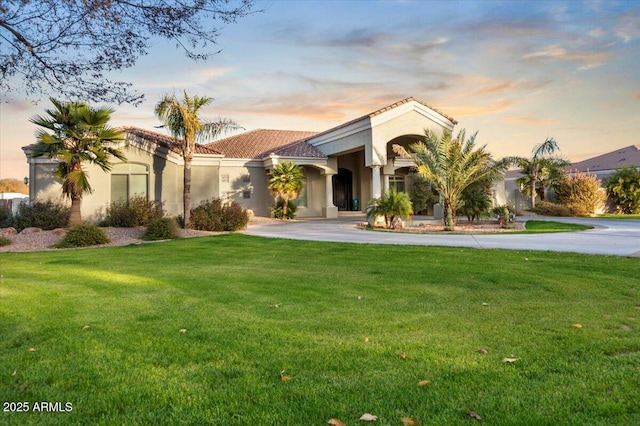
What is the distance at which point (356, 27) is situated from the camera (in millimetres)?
14000

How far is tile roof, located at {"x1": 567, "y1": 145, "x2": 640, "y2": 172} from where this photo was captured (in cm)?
3738

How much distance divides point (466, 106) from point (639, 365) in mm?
21240

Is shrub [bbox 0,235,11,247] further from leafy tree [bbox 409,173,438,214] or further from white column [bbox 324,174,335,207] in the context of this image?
leafy tree [bbox 409,173,438,214]

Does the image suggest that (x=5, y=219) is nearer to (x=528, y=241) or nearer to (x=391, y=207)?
(x=391, y=207)

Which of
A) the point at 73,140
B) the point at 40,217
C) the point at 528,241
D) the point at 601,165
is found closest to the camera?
the point at 528,241

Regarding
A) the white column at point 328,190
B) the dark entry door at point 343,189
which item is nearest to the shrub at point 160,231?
the white column at point 328,190

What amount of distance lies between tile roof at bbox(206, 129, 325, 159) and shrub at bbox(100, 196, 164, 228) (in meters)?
8.72

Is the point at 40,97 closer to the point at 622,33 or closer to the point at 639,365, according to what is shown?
the point at 639,365

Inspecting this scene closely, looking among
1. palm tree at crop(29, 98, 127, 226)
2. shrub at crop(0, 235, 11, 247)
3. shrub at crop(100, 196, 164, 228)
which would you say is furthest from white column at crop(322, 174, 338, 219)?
shrub at crop(0, 235, 11, 247)

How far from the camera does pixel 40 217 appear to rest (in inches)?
702

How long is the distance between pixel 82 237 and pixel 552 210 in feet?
84.0

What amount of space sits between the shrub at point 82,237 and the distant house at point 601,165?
84.2 feet

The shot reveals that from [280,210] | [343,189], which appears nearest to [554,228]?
[280,210]

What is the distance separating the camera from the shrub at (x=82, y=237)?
48.0 feet
